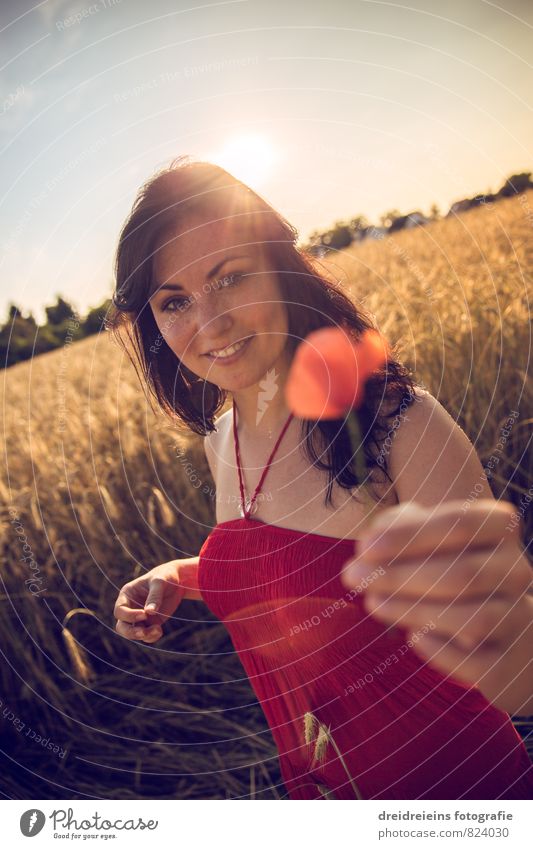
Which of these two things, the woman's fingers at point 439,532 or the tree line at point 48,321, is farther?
the tree line at point 48,321

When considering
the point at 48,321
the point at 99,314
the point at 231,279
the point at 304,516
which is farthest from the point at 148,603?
the point at 48,321

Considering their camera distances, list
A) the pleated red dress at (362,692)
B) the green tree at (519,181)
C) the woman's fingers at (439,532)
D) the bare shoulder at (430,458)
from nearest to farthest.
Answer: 1. the woman's fingers at (439,532)
2. the bare shoulder at (430,458)
3. the pleated red dress at (362,692)
4. the green tree at (519,181)

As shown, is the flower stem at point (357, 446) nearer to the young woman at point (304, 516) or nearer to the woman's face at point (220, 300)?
the young woman at point (304, 516)

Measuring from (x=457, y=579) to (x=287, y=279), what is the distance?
597mm

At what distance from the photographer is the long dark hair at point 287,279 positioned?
0.84 meters

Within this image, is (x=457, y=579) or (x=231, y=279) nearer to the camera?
(x=457, y=579)

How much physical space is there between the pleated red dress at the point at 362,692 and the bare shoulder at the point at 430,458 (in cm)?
14

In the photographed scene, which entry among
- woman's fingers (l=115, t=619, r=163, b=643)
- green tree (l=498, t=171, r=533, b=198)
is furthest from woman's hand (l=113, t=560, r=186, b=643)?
green tree (l=498, t=171, r=533, b=198)

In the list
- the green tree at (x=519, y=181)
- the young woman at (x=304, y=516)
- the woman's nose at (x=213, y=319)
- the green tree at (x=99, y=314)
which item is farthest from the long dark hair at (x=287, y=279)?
the green tree at (x=519, y=181)

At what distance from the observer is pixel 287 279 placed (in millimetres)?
940

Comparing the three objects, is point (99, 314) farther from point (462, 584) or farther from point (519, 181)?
point (462, 584)

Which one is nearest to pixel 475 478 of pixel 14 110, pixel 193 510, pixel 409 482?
pixel 409 482
